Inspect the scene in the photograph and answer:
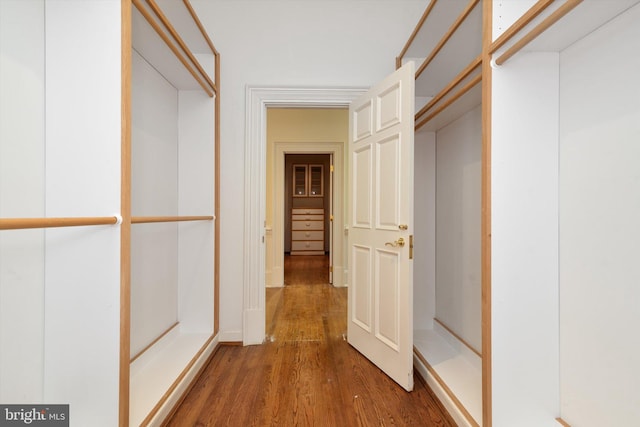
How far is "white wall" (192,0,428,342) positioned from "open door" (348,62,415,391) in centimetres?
43

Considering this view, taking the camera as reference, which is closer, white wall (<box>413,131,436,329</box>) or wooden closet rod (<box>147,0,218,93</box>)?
wooden closet rod (<box>147,0,218,93</box>)

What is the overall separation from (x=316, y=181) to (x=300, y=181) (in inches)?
17.3

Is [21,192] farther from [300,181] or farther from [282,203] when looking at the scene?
[300,181]

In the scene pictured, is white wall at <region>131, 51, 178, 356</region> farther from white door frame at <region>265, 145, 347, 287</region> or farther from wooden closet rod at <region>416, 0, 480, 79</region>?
white door frame at <region>265, 145, 347, 287</region>

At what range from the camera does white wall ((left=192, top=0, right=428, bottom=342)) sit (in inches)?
96.6

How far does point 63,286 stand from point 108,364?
1.11 feet

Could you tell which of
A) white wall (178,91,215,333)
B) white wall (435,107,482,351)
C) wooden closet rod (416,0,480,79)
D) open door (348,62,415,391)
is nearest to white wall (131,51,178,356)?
white wall (178,91,215,333)

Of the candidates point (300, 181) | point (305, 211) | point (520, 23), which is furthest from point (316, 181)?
point (520, 23)

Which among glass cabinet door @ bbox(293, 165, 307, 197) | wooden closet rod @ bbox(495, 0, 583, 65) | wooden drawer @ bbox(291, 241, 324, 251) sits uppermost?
glass cabinet door @ bbox(293, 165, 307, 197)

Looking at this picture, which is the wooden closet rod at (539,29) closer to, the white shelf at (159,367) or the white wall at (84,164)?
the white wall at (84,164)

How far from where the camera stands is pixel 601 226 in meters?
1.06

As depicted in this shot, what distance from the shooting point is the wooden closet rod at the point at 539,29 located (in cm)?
89

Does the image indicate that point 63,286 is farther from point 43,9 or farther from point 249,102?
point 249,102

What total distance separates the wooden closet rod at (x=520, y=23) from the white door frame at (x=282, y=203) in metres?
3.18
